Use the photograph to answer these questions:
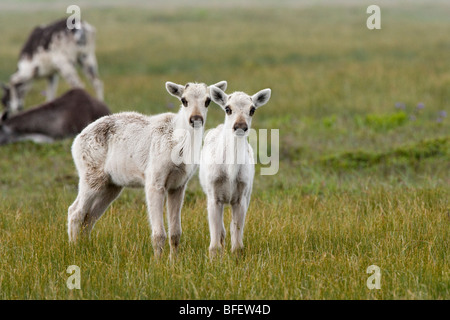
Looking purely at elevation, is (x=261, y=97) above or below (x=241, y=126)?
above

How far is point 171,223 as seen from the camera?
25.6 feet

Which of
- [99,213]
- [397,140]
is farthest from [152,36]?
[99,213]

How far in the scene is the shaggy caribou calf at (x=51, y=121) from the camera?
51.8 feet

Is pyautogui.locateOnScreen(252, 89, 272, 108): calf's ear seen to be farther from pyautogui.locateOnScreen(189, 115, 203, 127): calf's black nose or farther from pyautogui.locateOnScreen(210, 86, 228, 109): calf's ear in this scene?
pyautogui.locateOnScreen(189, 115, 203, 127): calf's black nose

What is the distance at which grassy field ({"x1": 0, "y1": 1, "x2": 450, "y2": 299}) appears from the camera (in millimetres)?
6633

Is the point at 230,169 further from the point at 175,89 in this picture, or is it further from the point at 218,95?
the point at 175,89

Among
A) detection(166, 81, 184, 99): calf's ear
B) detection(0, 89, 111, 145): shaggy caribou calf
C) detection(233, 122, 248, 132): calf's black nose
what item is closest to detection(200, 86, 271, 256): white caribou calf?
detection(233, 122, 248, 132): calf's black nose

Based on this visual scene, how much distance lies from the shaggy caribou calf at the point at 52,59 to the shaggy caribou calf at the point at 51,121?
110 inches

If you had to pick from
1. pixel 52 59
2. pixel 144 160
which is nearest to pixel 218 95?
pixel 144 160

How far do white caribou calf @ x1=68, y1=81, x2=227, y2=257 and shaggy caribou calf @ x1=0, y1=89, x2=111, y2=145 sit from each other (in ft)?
25.3

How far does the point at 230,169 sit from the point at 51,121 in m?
9.53

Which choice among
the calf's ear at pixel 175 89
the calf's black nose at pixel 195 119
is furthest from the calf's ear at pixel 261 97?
the calf's ear at pixel 175 89

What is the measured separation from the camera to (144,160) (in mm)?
7734
